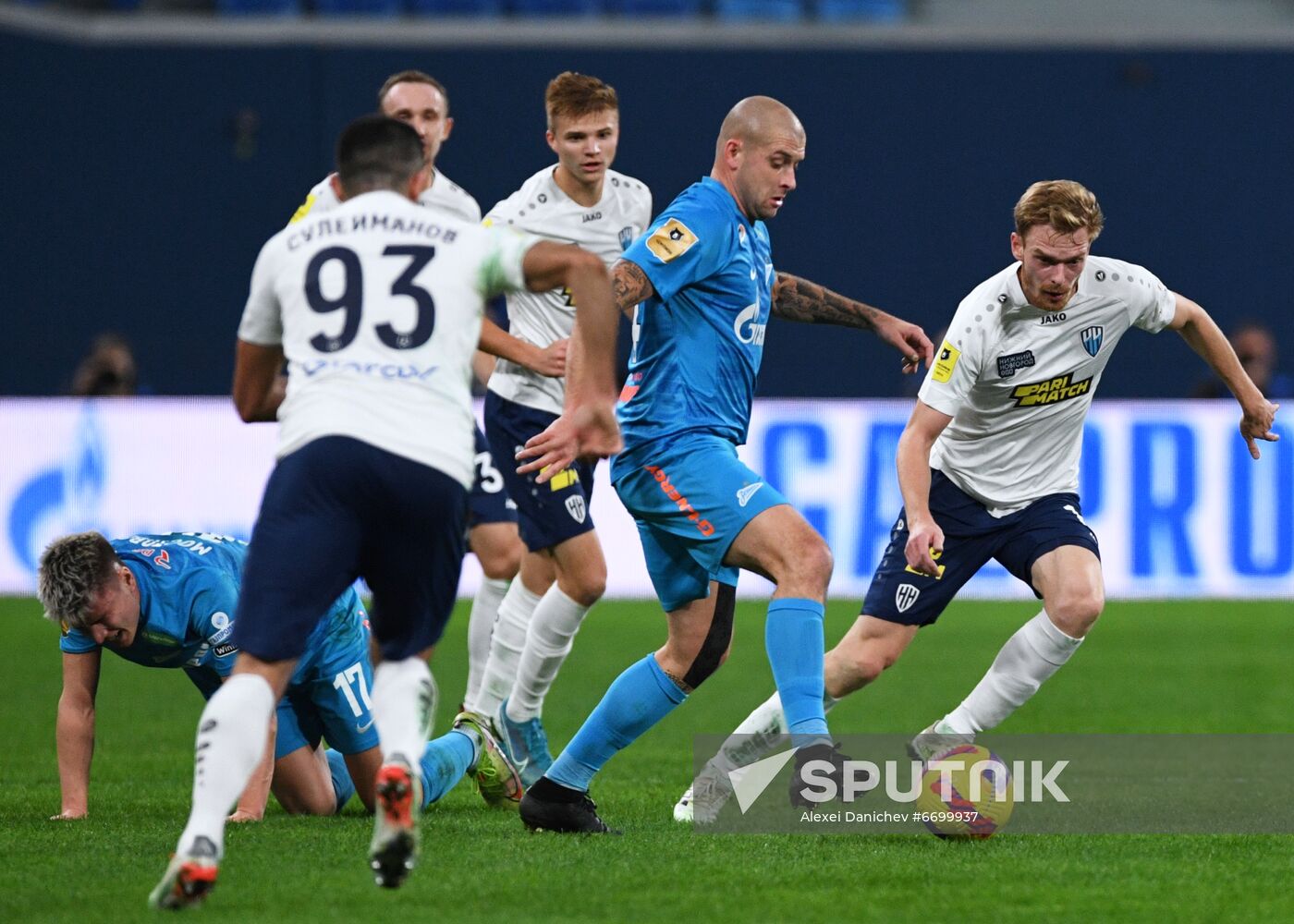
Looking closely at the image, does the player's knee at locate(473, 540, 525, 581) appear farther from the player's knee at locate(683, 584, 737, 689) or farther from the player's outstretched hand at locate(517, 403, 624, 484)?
the player's outstretched hand at locate(517, 403, 624, 484)

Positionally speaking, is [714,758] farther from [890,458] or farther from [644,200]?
[890,458]

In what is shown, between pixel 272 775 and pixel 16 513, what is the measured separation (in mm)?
9388

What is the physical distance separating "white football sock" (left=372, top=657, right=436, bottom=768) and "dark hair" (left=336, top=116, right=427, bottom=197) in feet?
3.90

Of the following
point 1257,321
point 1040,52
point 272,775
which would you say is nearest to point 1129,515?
point 1257,321

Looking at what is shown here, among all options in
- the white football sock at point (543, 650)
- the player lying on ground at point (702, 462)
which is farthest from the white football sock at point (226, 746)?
the white football sock at point (543, 650)

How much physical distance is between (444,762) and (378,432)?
2403 millimetres

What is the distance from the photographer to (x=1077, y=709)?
32.2ft

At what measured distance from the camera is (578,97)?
281 inches

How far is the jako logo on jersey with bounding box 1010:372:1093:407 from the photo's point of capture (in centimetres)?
638

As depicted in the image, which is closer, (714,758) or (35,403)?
(714,758)

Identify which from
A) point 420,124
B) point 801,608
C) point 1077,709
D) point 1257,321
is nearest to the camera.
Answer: point 801,608

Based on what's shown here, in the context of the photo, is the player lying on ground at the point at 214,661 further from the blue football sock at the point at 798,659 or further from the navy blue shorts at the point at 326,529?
the blue football sock at the point at 798,659

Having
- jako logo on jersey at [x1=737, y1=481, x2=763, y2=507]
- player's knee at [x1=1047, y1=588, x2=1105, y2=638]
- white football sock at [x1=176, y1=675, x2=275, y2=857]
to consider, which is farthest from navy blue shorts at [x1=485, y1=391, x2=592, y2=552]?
white football sock at [x1=176, y1=675, x2=275, y2=857]

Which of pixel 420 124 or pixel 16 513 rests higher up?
pixel 420 124
